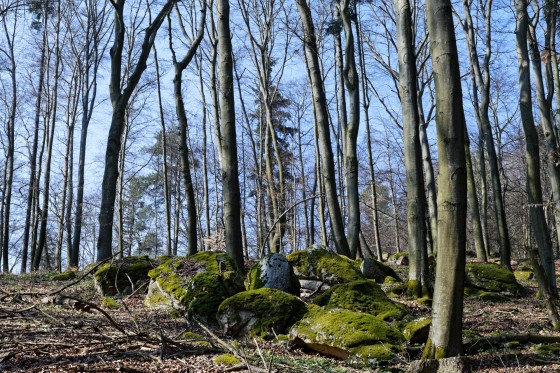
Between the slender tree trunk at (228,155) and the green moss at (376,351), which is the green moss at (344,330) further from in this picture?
the slender tree trunk at (228,155)

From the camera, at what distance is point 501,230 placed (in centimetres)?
1498

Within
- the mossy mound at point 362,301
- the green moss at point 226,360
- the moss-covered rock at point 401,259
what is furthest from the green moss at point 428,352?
the moss-covered rock at point 401,259

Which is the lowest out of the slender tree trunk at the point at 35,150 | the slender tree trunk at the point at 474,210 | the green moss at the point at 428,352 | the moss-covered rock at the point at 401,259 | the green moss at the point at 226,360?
the green moss at the point at 428,352

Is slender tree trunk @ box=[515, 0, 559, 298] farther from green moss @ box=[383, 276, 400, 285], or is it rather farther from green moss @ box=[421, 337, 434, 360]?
green moss @ box=[421, 337, 434, 360]

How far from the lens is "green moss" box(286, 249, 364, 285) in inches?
371

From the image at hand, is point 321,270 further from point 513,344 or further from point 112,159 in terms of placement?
point 112,159

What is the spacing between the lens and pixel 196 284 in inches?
310

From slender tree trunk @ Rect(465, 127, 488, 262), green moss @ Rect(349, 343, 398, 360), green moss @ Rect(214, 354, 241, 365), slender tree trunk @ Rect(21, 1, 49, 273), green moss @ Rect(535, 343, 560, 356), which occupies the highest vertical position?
slender tree trunk @ Rect(21, 1, 49, 273)

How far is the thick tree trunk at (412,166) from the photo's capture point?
9.31m

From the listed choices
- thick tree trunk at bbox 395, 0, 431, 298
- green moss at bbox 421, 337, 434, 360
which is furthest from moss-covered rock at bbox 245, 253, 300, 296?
green moss at bbox 421, 337, 434, 360

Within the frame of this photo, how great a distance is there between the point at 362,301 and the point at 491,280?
5201 mm

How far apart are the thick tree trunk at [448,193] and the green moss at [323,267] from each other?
490 cm

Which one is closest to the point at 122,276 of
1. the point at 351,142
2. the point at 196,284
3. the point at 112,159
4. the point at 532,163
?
the point at 196,284

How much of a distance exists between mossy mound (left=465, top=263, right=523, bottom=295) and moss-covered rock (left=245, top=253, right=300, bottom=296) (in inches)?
184
